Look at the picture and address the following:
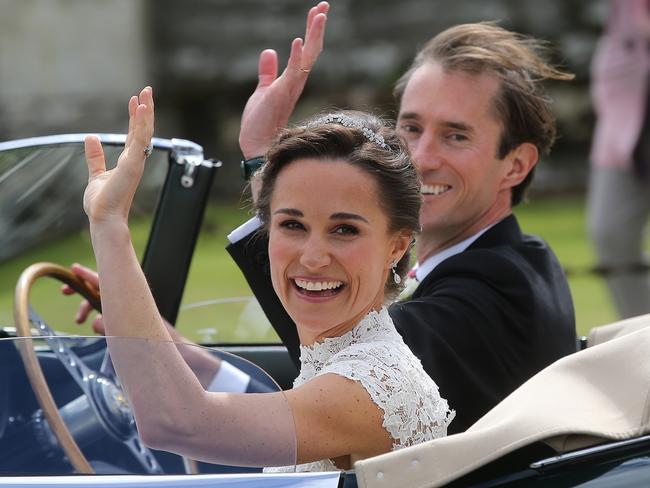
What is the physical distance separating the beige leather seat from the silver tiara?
0.51 metres

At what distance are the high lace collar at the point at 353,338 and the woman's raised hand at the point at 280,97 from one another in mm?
611

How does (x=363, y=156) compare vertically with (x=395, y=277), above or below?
above

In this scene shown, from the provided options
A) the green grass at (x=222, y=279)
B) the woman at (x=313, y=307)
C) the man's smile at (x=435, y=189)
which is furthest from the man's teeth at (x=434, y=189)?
the woman at (x=313, y=307)

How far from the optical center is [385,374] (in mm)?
2037

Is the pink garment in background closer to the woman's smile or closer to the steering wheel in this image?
the steering wheel

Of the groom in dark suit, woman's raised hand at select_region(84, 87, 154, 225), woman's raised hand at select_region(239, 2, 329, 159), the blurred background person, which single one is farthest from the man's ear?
the blurred background person

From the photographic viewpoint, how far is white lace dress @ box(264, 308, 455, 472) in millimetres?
2016

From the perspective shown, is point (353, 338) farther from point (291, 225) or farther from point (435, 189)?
point (435, 189)

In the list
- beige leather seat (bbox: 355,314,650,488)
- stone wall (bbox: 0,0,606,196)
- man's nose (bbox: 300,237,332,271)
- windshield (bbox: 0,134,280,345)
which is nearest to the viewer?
beige leather seat (bbox: 355,314,650,488)

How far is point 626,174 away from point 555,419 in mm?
3870

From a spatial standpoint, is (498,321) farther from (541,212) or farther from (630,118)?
(541,212)

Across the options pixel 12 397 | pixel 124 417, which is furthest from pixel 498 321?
pixel 12 397

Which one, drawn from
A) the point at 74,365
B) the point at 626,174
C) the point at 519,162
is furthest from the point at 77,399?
the point at 626,174

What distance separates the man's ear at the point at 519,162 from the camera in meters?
3.04
